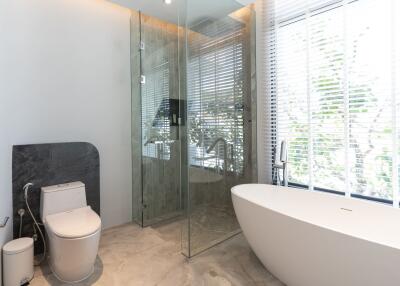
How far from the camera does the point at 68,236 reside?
66.4 inches

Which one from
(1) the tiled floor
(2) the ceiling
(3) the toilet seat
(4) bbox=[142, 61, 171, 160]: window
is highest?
(2) the ceiling

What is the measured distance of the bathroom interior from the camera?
180 cm

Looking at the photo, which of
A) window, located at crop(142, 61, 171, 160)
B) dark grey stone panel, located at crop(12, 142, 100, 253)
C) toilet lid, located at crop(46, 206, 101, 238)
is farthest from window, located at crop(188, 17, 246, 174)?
dark grey stone panel, located at crop(12, 142, 100, 253)

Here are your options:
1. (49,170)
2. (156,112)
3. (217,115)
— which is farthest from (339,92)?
(49,170)

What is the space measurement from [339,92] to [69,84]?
2.70 m

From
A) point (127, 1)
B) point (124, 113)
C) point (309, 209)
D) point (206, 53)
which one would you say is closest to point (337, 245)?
point (309, 209)

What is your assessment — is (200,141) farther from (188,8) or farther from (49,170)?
(49,170)

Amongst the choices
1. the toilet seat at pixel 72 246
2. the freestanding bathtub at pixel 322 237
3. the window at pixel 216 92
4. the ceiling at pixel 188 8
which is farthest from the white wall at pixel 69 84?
the freestanding bathtub at pixel 322 237

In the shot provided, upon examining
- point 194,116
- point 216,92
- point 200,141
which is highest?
point 216,92

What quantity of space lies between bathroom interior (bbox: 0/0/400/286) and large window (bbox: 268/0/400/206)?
1 cm

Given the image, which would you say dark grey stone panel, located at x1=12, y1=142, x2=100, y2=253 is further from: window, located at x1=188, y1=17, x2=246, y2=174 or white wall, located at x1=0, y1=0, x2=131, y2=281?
window, located at x1=188, y1=17, x2=246, y2=174

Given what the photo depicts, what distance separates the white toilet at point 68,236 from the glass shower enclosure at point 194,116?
0.85 meters

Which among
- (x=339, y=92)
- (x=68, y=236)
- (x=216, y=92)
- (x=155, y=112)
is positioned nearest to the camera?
(x=68, y=236)

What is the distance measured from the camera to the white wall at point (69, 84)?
81.8 inches
